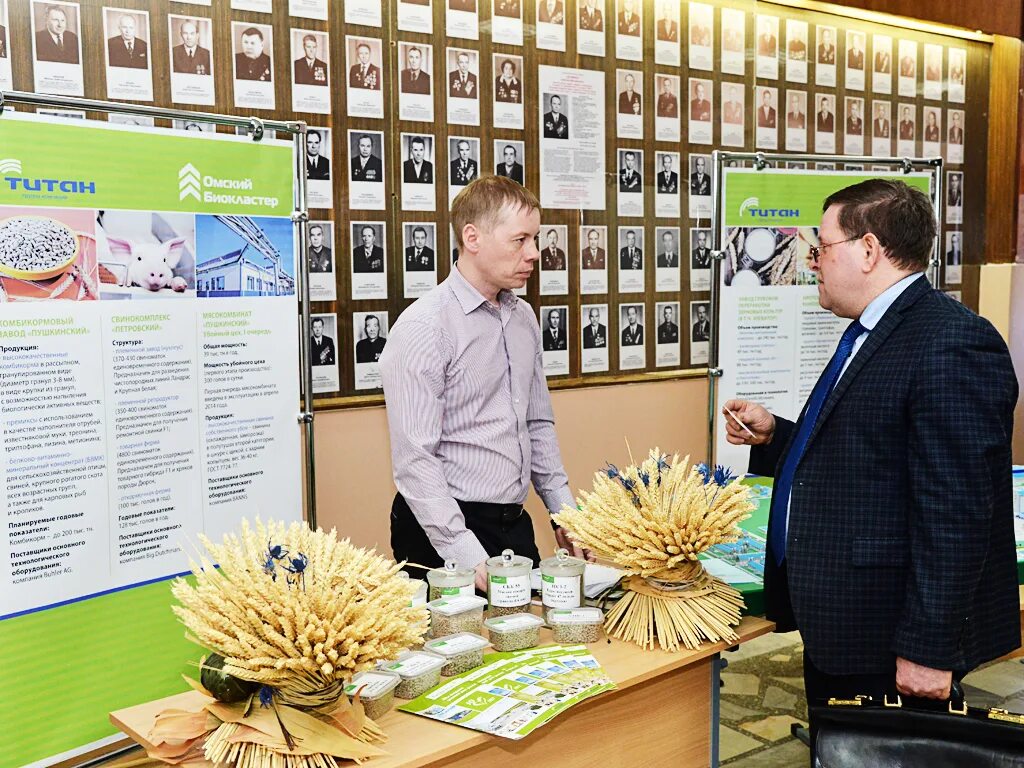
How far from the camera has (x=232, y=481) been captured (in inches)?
97.7

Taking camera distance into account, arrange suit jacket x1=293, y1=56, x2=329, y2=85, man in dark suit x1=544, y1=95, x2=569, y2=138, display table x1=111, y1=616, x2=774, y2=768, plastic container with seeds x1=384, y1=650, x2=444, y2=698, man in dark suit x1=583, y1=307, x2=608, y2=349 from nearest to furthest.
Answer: display table x1=111, y1=616, x2=774, y2=768 → plastic container with seeds x1=384, y1=650, x2=444, y2=698 → suit jacket x1=293, y1=56, x2=329, y2=85 → man in dark suit x1=544, y1=95, x2=569, y2=138 → man in dark suit x1=583, y1=307, x2=608, y2=349

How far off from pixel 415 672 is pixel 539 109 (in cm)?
267

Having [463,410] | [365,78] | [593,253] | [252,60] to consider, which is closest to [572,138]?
[593,253]

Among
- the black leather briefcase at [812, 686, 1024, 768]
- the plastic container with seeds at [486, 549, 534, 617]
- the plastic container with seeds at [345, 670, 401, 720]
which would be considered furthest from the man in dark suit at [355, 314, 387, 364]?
the black leather briefcase at [812, 686, 1024, 768]

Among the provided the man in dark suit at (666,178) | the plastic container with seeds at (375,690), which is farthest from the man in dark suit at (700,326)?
the plastic container with seeds at (375,690)

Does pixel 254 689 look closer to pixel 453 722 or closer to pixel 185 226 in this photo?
pixel 453 722

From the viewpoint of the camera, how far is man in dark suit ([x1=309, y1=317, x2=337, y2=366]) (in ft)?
11.2

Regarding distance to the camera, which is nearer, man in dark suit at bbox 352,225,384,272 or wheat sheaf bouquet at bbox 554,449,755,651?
wheat sheaf bouquet at bbox 554,449,755,651

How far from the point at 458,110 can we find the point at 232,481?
1780 millimetres

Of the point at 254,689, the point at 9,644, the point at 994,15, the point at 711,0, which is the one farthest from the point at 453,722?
the point at 994,15

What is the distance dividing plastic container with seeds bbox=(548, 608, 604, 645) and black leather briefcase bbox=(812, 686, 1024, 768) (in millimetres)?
458

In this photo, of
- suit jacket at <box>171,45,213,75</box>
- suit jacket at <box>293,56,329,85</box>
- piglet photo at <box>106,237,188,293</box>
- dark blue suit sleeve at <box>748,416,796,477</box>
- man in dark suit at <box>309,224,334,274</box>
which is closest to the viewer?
piglet photo at <box>106,237,188,293</box>

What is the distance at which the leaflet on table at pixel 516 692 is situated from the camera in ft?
5.28

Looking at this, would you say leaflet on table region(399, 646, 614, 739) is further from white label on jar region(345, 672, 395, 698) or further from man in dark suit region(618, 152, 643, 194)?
man in dark suit region(618, 152, 643, 194)
